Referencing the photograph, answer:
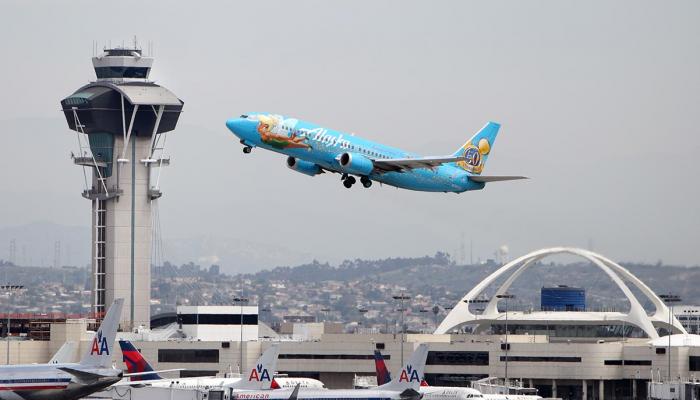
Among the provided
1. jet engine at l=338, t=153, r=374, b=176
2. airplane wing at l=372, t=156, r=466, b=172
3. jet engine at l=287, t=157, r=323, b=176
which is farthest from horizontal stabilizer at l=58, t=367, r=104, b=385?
airplane wing at l=372, t=156, r=466, b=172

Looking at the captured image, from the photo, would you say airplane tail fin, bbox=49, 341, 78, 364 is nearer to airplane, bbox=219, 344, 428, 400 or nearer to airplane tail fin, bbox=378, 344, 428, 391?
airplane, bbox=219, 344, 428, 400

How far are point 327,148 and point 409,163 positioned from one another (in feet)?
21.5

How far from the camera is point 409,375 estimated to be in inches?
6107

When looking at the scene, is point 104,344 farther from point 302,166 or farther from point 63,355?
point 63,355

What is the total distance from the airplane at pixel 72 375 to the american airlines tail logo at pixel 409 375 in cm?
2756

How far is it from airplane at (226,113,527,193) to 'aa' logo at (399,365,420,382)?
21607 millimetres

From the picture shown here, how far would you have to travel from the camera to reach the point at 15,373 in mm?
144875

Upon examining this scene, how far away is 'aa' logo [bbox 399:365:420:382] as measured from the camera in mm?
155000

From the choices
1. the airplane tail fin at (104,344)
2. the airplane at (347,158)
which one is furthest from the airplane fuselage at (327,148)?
the airplane tail fin at (104,344)

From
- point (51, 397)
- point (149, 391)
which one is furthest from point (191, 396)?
point (51, 397)

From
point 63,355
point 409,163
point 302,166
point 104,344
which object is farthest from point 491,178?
point 63,355

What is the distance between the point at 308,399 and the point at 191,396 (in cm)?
1368

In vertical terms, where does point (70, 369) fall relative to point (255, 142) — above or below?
below

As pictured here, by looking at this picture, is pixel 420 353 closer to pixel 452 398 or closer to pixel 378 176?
pixel 452 398
